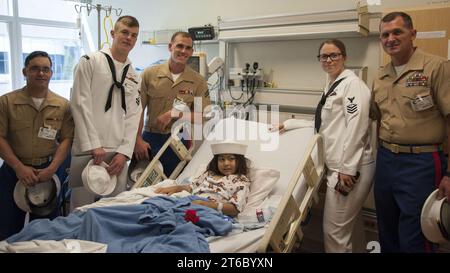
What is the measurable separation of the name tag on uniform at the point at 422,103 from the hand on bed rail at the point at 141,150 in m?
2.00

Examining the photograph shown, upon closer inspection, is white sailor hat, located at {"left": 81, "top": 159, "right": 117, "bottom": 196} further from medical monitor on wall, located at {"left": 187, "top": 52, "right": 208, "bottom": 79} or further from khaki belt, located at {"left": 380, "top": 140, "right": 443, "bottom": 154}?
khaki belt, located at {"left": 380, "top": 140, "right": 443, "bottom": 154}

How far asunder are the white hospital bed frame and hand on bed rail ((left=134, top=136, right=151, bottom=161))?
0.79 ft

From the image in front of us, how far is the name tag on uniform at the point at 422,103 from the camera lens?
2207mm

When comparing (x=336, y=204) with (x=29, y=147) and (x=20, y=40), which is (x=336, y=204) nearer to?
(x=29, y=147)

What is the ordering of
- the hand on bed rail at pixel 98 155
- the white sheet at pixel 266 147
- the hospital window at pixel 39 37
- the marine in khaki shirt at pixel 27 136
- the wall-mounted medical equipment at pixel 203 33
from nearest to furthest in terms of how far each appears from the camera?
the marine in khaki shirt at pixel 27 136 → the hand on bed rail at pixel 98 155 → the white sheet at pixel 266 147 → the wall-mounted medical equipment at pixel 203 33 → the hospital window at pixel 39 37

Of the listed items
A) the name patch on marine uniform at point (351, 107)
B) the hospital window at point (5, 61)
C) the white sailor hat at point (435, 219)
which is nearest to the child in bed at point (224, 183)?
the name patch on marine uniform at point (351, 107)

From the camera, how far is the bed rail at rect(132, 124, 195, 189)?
2.68 m

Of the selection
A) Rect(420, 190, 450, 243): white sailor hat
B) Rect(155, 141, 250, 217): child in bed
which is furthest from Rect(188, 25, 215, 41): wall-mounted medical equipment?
Rect(420, 190, 450, 243): white sailor hat

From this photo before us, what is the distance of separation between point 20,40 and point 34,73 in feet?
12.7

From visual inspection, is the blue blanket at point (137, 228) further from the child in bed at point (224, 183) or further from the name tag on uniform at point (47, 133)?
the name tag on uniform at point (47, 133)

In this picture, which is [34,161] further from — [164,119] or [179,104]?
[179,104]

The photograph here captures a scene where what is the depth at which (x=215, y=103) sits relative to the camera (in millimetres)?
4410

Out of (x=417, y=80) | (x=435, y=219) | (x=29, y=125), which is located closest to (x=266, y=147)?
(x=417, y=80)
